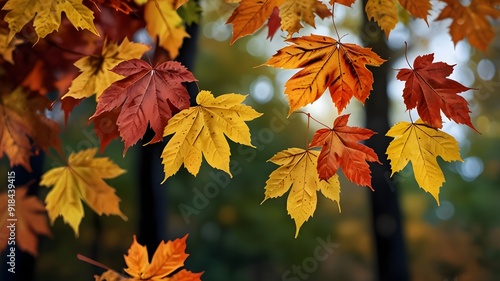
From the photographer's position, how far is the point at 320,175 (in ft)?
3.49

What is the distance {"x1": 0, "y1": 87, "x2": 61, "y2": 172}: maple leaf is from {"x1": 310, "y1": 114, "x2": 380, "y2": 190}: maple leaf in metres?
1.00

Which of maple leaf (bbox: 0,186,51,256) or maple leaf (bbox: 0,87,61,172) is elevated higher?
maple leaf (bbox: 0,87,61,172)

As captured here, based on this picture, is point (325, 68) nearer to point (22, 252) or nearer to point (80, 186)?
point (80, 186)

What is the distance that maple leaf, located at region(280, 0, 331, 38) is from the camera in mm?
1062

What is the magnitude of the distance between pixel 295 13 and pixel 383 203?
393 cm

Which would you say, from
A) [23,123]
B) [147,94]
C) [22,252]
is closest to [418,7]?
[147,94]

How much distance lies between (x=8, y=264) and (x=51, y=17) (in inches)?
97.8

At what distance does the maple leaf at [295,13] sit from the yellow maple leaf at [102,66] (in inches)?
17.6

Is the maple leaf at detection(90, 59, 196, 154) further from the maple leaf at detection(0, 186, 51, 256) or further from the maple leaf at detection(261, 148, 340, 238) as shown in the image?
the maple leaf at detection(0, 186, 51, 256)

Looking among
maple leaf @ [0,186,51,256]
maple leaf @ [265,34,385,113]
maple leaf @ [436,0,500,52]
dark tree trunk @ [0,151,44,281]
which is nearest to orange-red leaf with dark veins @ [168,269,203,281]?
maple leaf @ [265,34,385,113]

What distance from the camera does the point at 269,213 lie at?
29.3ft

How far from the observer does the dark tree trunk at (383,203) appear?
14.6 feet

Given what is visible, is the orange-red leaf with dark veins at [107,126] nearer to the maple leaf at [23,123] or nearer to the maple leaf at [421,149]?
the maple leaf at [23,123]

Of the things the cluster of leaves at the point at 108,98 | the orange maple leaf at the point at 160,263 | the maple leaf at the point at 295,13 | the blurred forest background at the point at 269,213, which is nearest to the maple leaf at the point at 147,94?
the cluster of leaves at the point at 108,98
